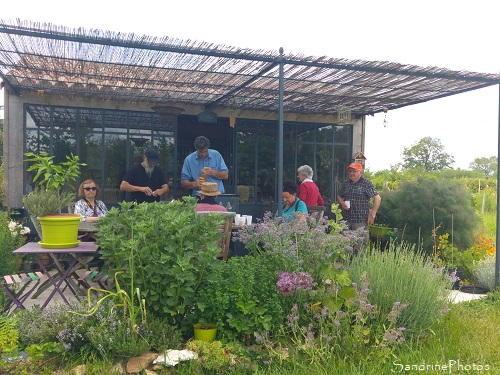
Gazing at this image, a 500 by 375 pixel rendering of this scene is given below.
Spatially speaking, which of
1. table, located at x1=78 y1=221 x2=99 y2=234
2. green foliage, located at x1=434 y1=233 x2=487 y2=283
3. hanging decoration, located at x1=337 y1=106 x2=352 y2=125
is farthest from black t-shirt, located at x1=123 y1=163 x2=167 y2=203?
hanging decoration, located at x1=337 y1=106 x2=352 y2=125

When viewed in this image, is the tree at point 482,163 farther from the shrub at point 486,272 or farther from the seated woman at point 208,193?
the seated woman at point 208,193

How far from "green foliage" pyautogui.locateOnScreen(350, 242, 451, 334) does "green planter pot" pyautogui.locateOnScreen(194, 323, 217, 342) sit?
1.24 m

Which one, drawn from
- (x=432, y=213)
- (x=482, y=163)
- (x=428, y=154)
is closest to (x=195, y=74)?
(x=432, y=213)

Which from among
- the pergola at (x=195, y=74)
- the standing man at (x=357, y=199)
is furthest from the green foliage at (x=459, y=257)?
the standing man at (x=357, y=199)

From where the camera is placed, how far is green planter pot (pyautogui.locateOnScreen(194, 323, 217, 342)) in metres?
3.07

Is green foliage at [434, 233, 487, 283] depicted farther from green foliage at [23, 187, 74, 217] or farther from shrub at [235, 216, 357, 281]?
green foliage at [23, 187, 74, 217]

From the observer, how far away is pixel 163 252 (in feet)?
10.5

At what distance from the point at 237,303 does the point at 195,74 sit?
3.91m

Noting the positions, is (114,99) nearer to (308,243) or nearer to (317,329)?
(308,243)

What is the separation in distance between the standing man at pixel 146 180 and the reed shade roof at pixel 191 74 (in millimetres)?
1220

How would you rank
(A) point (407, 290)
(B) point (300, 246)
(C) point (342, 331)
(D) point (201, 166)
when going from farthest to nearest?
(D) point (201, 166), (B) point (300, 246), (A) point (407, 290), (C) point (342, 331)

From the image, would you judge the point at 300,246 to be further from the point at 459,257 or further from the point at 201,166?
the point at 459,257

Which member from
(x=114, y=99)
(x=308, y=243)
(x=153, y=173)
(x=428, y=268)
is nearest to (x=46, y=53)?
(x=153, y=173)

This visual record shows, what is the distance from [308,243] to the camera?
367 cm
